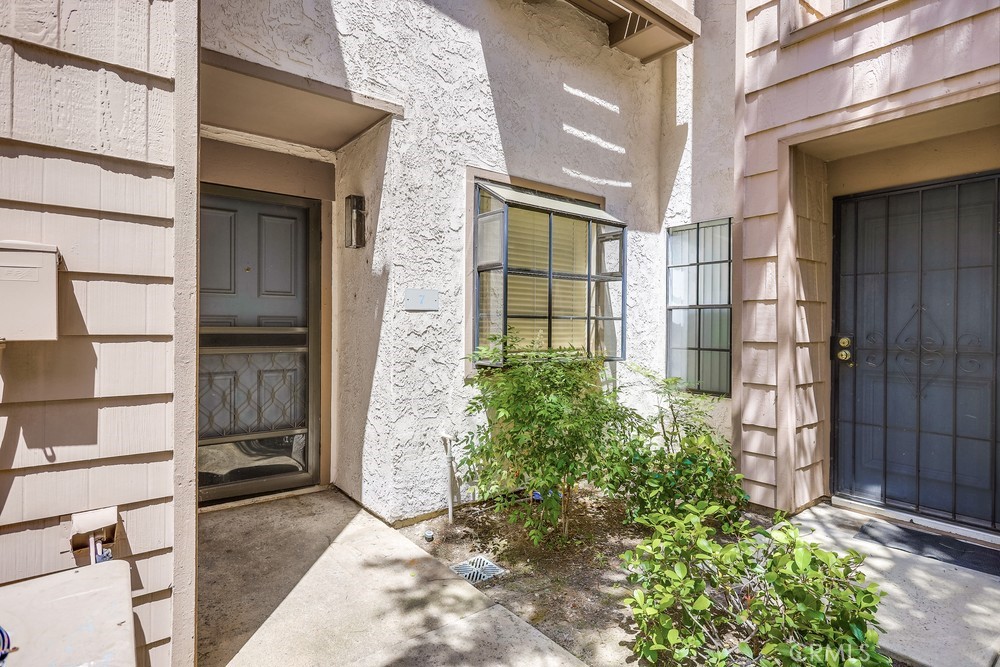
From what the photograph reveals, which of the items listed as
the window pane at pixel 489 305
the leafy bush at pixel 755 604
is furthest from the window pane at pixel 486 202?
the leafy bush at pixel 755 604

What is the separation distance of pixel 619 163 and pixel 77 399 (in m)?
4.24

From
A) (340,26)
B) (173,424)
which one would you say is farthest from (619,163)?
(173,424)

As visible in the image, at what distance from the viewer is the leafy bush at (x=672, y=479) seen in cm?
319

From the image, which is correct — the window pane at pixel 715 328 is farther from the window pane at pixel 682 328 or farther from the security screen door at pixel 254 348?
the security screen door at pixel 254 348

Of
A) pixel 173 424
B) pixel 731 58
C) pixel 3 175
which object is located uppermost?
pixel 731 58

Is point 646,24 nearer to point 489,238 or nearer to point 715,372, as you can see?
point 489,238

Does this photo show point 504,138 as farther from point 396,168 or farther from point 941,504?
point 941,504

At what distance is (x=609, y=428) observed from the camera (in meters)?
3.13

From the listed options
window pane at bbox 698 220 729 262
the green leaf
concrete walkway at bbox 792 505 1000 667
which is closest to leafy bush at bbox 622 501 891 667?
the green leaf

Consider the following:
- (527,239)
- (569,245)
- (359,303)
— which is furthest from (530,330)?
(359,303)

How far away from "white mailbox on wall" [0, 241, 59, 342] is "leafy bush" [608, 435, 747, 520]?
2.73 m

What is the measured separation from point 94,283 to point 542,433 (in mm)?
2187

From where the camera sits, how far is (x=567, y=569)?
282 centimetres

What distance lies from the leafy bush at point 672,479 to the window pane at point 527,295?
3.99 feet
